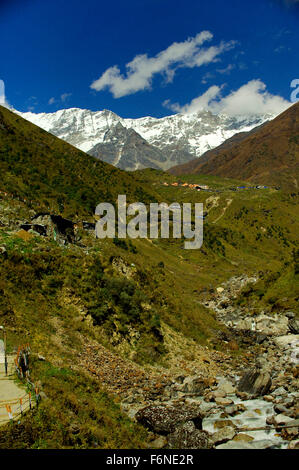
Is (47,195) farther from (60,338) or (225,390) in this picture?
(225,390)

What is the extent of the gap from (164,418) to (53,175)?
5149cm

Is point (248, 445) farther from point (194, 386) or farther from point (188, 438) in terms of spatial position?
point (194, 386)

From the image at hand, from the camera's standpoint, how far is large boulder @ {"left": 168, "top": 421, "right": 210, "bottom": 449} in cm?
1064

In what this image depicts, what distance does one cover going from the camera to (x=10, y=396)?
900 centimetres

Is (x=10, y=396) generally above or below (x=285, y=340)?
above

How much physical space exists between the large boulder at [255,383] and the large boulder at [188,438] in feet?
18.3

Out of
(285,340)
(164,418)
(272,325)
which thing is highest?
(164,418)

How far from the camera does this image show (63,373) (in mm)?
12000
